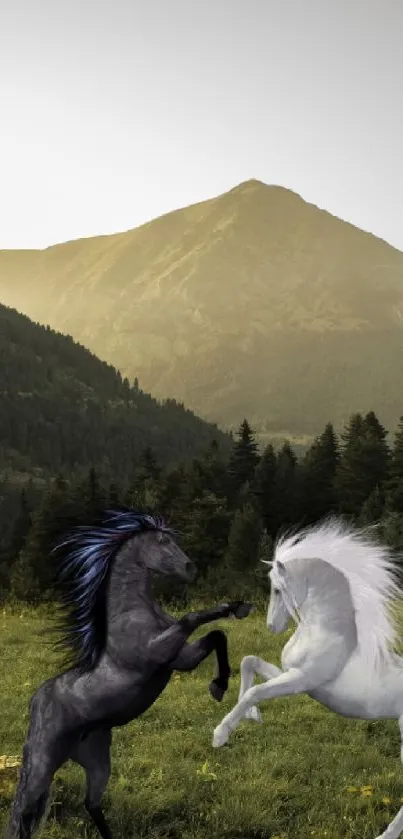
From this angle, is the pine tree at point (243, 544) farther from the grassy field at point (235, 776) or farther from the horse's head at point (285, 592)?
the horse's head at point (285, 592)

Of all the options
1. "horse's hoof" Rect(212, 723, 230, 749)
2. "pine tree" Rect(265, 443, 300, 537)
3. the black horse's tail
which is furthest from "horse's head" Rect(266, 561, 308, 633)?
"pine tree" Rect(265, 443, 300, 537)

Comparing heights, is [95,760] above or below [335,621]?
below

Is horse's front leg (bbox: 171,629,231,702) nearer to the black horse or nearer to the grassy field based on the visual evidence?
the black horse

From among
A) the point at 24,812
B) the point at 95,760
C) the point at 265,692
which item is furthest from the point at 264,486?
the point at 265,692

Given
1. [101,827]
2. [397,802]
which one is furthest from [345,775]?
[101,827]

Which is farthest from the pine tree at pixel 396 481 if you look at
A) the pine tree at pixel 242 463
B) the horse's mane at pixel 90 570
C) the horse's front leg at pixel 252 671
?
the horse's mane at pixel 90 570

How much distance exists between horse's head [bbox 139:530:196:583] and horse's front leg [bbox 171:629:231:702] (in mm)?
543

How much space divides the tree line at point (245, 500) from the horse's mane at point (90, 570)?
17023 millimetres

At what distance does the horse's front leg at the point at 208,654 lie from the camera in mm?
5051

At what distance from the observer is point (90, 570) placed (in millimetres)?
5281

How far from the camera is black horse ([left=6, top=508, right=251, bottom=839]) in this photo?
16.6 ft

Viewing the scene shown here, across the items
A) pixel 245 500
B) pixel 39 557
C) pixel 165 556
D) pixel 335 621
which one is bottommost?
pixel 39 557

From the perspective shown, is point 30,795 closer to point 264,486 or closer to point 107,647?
point 107,647

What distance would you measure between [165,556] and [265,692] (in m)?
1.31
